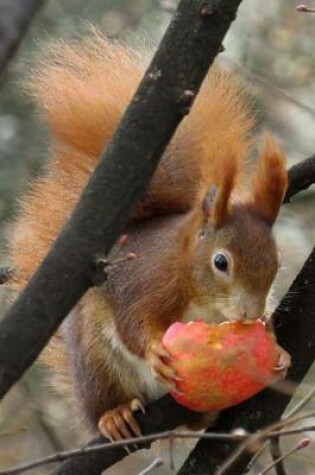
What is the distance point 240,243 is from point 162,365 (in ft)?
1.29

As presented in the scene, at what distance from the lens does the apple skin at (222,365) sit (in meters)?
1.85

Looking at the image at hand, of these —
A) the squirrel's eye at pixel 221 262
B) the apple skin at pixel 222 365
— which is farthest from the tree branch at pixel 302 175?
the apple skin at pixel 222 365

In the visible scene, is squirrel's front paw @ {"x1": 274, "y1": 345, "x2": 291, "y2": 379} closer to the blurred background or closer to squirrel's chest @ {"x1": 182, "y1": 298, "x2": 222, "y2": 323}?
squirrel's chest @ {"x1": 182, "y1": 298, "x2": 222, "y2": 323}

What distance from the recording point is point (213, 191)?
92.4 inches

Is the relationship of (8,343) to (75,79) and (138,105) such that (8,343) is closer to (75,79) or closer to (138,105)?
(138,105)

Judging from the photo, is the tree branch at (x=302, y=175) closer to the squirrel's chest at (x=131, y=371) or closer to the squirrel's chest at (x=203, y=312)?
the squirrel's chest at (x=203, y=312)

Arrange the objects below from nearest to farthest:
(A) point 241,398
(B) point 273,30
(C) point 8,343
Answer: (C) point 8,343, (A) point 241,398, (B) point 273,30

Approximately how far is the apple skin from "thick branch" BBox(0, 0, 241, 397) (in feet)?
1.45

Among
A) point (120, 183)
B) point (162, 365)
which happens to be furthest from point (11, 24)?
point (162, 365)

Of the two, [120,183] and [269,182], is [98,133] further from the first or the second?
[120,183]

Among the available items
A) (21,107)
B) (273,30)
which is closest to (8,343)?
(21,107)

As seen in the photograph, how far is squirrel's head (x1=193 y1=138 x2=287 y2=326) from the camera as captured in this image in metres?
2.18

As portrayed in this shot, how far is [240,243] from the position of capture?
7.57 ft

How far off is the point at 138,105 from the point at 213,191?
90 cm
